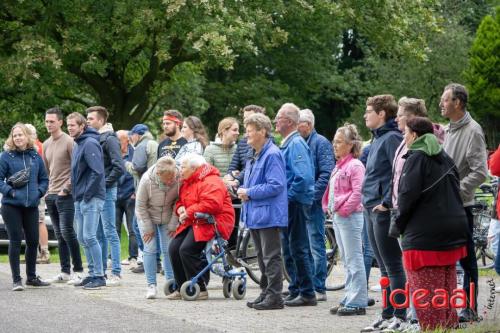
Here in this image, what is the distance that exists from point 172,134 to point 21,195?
2120mm

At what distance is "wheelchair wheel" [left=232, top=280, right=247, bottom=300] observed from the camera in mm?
11766

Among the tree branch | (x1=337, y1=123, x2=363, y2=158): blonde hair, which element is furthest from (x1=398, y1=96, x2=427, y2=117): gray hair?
the tree branch

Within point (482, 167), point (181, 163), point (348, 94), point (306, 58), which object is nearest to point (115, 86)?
point (306, 58)

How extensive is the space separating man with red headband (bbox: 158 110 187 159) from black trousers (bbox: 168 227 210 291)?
203cm

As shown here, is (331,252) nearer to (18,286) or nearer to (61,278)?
(61,278)

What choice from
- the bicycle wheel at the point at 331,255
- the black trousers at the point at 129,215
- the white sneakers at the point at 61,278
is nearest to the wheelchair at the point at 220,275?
the bicycle wheel at the point at 331,255

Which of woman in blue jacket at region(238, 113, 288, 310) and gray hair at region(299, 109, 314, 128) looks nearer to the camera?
woman in blue jacket at region(238, 113, 288, 310)

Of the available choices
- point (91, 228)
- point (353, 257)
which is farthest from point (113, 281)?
point (353, 257)

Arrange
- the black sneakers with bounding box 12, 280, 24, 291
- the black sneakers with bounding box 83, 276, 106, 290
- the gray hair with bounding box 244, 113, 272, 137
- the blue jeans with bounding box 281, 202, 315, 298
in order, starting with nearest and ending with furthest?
the gray hair with bounding box 244, 113, 272, 137 → the blue jeans with bounding box 281, 202, 315, 298 → the black sneakers with bounding box 12, 280, 24, 291 → the black sneakers with bounding box 83, 276, 106, 290

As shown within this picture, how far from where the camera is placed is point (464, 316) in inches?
366

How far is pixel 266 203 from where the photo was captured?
1070cm

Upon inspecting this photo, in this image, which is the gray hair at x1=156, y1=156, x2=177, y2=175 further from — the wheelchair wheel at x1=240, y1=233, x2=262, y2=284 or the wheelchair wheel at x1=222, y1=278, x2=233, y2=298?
the wheelchair wheel at x1=240, y1=233, x2=262, y2=284

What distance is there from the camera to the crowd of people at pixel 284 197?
8297 mm

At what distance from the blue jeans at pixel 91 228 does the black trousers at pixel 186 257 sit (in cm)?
131
